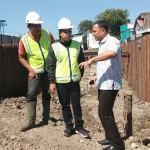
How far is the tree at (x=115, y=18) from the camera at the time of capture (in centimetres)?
7412

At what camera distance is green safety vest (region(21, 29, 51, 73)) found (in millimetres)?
5137

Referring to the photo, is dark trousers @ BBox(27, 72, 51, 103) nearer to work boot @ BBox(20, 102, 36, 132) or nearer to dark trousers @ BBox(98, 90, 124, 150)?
work boot @ BBox(20, 102, 36, 132)

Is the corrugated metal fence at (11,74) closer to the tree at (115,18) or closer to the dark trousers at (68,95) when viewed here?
the dark trousers at (68,95)

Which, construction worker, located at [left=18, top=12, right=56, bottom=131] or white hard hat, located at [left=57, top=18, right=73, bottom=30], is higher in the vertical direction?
white hard hat, located at [left=57, top=18, right=73, bottom=30]

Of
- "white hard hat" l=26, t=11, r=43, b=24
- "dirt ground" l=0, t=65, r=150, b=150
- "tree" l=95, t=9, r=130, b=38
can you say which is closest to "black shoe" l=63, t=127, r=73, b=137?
"dirt ground" l=0, t=65, r=150, b=150

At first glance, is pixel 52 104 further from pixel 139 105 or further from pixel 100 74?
pixel 100 74

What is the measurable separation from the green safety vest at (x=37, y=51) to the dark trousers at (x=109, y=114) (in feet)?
4.42

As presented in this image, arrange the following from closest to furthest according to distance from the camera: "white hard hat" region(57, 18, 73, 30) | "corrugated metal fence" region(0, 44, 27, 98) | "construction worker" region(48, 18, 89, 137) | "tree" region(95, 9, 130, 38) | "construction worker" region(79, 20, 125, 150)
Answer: "construction worker" region(79, 20, 125, 150) < "white hard hat" region(57, 18, 73, 30) < "construction worker" region(48, 18, 89, 137) < "corrugated metal fence" region(0, 44, 27, 98) < "tree" region(95, 9, 130, 38)

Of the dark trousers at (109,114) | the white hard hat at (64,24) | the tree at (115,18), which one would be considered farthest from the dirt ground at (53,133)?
the tree at (115,18)

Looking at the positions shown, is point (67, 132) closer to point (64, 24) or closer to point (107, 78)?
point (107, 78)

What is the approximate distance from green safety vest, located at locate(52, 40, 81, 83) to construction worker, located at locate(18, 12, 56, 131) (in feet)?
1.51

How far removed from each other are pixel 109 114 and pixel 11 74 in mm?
5313

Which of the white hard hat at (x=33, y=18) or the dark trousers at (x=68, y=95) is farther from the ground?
the white hard hat at (x=33, y=18)

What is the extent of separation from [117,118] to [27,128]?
301 cm
